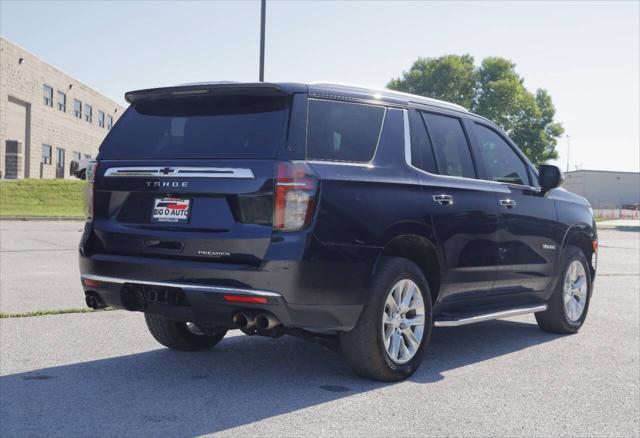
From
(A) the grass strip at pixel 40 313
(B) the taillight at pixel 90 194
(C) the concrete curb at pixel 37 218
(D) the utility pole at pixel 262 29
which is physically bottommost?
(C) the concrete curb at pixel 37 218

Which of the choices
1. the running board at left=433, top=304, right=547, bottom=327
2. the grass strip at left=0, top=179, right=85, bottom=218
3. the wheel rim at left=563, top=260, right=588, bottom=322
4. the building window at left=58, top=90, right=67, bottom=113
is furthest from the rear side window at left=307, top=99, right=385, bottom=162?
the building window at left=58, top=90, right=67, bottom=113

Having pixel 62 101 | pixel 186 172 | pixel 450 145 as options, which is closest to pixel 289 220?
pixel 186 172

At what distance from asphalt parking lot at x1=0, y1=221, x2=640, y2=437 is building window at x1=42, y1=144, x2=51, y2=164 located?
47.2 meters

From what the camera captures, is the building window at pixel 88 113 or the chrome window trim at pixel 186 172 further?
the building window at pixel 88 113

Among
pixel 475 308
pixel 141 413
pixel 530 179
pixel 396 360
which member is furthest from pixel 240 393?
pixel 530 179

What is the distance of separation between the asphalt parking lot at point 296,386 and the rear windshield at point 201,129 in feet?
5.08

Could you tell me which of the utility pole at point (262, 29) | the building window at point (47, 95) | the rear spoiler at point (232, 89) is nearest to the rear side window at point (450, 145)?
the rear spoiler at point (232, 89)

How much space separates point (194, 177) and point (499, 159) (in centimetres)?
324

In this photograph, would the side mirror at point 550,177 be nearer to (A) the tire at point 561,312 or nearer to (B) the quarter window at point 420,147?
(A) the tire at point 561,312

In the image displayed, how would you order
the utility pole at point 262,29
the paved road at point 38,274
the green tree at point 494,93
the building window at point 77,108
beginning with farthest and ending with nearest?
the green tree at point 494,93 → the building window at point 77,108 → the utility pole at point 262,29 → the paved road at point 38,274

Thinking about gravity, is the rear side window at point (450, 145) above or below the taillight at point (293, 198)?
above

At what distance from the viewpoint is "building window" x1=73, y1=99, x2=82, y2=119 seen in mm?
58197

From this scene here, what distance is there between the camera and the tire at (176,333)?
612 cm

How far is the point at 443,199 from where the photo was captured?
19.2 feet
